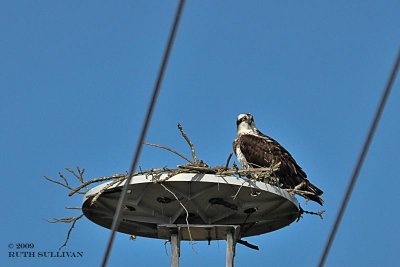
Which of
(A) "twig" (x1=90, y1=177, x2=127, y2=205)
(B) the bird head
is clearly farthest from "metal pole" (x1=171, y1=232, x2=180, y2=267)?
(B) the bird head

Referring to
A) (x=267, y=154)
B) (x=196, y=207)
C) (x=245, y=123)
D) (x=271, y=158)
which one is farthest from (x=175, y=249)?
(x=245, y=123)

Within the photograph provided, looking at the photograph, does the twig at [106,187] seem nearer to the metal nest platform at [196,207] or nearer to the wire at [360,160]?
the metal nest platform at [196,207]

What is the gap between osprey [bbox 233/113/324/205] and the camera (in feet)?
42.5

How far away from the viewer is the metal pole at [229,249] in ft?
32.8

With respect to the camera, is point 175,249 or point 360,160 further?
point 175,249

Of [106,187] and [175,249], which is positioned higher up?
[106,187]

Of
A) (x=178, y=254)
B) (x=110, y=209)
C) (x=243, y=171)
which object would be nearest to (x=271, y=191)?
(x=243, y=171)

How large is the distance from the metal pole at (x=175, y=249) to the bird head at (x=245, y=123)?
15.7 feet

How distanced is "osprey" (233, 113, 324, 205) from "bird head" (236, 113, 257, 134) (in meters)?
0.05

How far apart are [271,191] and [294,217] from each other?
82 centimetres

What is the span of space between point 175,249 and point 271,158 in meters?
3.74

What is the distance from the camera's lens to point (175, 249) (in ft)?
33.3

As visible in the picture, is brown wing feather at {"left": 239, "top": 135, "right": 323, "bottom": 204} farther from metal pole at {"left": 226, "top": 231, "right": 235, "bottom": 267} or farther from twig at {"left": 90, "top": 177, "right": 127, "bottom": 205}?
twig at {"left": 90, "top": 177, "right": 127, "bottom": 205}

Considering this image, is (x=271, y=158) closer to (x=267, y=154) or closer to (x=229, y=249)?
(x=267, y=154)
